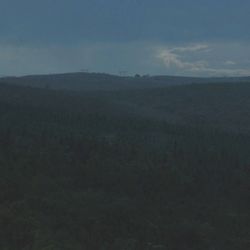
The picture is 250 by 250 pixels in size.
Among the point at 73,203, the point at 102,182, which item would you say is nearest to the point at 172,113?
the point at 102,182

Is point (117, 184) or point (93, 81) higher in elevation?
point (117, 184)

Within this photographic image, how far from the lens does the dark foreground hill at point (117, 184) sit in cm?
1633

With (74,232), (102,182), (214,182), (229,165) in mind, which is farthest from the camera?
(229,165)

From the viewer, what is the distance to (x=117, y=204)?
62.7 feet

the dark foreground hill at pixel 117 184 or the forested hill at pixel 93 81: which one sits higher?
the dark foreground hill at pixel 117 184

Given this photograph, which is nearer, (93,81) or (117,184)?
(117,184)

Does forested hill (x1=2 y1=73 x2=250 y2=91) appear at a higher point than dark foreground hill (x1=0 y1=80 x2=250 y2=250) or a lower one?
lower

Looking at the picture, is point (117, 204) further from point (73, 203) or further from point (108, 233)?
point (108, 233)

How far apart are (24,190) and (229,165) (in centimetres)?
1011

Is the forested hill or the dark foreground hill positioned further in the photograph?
the forested hill

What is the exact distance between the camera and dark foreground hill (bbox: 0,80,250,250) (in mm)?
16328

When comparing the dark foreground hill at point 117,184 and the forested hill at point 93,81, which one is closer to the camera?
the dark foreground hill at point 117,184

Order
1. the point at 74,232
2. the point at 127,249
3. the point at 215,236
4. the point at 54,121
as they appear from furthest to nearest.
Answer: the point at 54,121, the point at 215,236, the point at 74,232, the point at 127,249

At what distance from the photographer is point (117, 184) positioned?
73.0 feet
